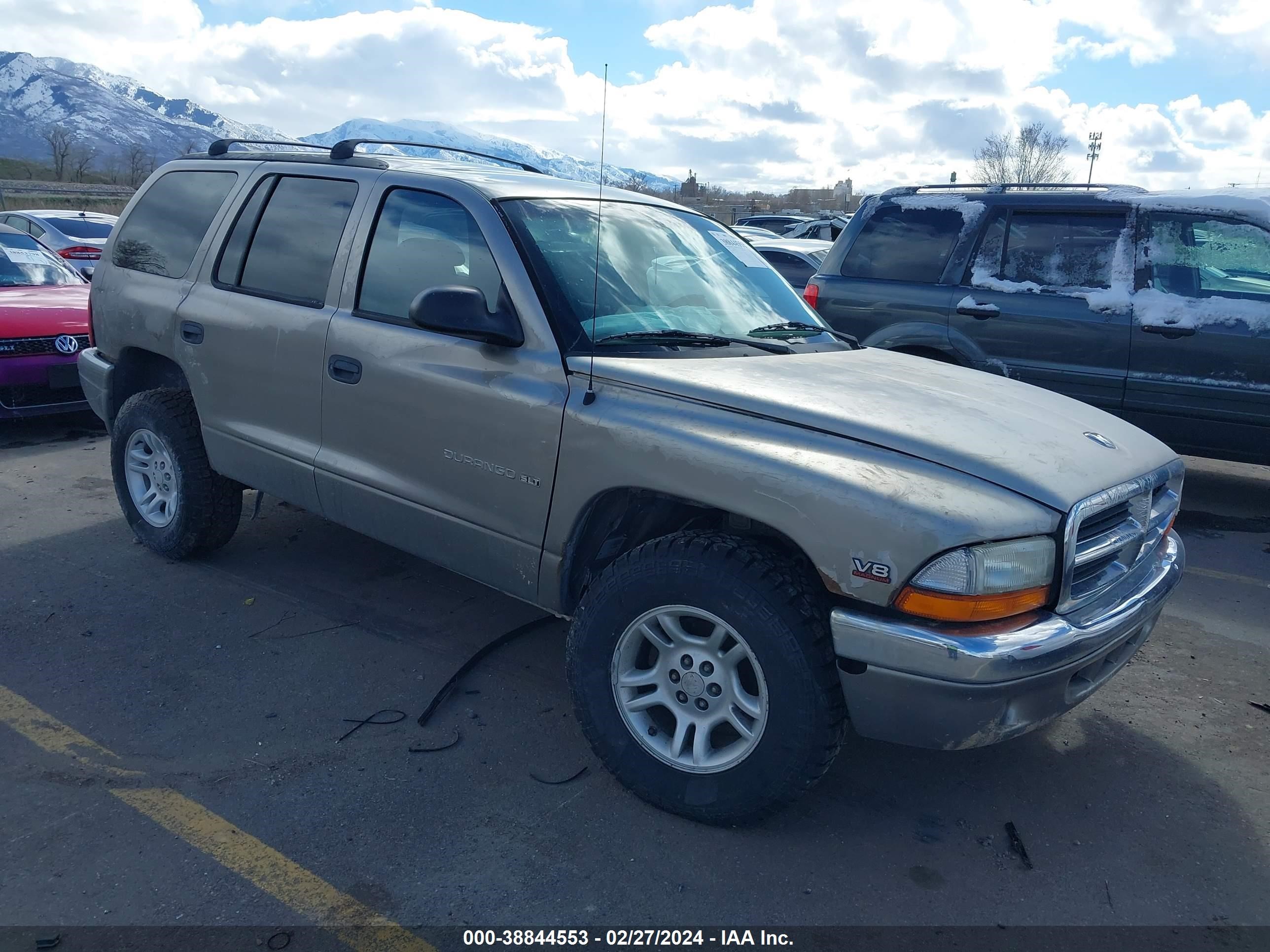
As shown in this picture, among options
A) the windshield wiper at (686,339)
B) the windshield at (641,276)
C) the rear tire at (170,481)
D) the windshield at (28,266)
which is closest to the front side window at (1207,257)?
the windshield at (641,276)

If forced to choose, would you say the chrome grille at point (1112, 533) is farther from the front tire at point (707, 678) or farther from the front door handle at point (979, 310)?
the front door handle at point (979, 310)

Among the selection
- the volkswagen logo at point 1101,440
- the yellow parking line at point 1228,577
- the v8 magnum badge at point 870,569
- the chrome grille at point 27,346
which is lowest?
the yellow parking line at point 1228,577

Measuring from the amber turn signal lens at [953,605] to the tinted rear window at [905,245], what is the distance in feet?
15.1

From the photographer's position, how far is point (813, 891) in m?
2.70

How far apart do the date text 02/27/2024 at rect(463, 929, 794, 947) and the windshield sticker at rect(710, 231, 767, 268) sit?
271 centimetres

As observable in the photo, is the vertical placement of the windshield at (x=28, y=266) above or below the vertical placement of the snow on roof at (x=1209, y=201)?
below

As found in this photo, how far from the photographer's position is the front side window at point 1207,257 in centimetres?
589

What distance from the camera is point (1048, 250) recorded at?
6461mm

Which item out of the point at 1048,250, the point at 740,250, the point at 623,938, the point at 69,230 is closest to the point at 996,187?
the point at 1048,250

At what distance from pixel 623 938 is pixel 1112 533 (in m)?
1.85

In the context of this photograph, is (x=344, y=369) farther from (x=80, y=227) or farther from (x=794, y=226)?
(x=794, y=226)

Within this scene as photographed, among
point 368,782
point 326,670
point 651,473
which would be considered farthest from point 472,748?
point 651,473

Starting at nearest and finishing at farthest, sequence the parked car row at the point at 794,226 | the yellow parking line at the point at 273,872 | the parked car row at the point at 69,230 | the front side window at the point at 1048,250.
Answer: the yellow parking line at the point at 273,872, the front side window at the point at 1048,250, the parked car row at the point at 69,230, the parked car row at the point at 794,226

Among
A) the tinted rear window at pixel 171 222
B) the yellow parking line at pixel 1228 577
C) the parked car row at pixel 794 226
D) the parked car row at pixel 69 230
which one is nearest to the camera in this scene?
the tinted rear window at pixel 171 222
